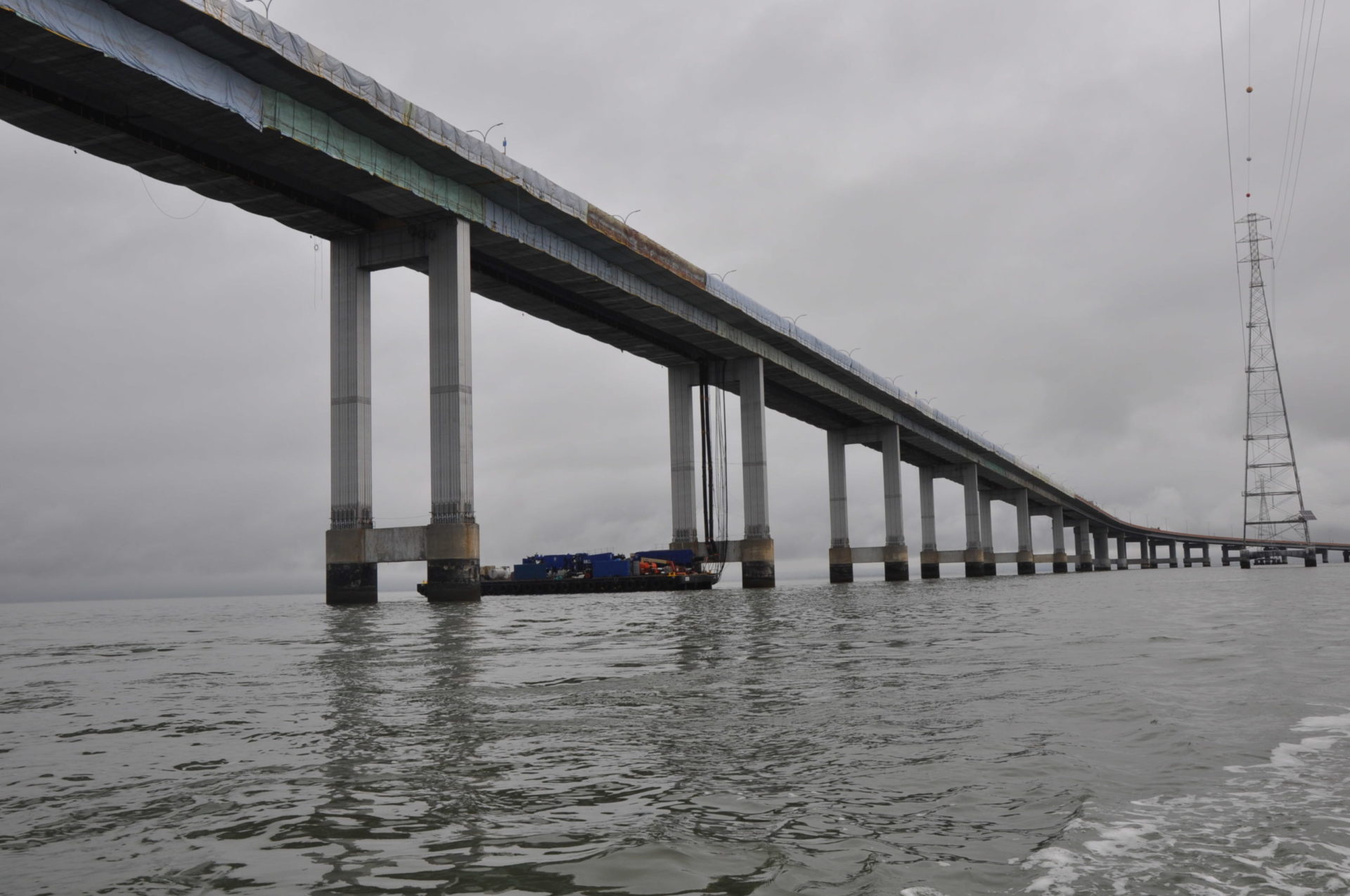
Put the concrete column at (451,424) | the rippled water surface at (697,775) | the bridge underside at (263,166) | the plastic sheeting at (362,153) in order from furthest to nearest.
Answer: the concrete column at (451,424), the plastic sheeting at (362,153), the bridge underside at (263,166), the rippled water surface at (697,775)

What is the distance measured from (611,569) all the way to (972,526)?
6935cm

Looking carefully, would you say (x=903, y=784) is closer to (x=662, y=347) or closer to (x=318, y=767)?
(x=318, y=767)

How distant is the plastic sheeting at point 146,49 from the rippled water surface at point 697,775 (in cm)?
2556

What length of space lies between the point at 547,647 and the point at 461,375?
30803mm

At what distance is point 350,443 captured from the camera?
52281mm

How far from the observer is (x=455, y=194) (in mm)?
51500

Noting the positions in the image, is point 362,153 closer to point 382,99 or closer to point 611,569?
point 382,99

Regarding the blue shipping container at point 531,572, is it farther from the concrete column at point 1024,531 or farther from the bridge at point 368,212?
the concrete column at point 1024,531

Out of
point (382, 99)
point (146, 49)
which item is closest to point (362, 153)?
point (382, 99)

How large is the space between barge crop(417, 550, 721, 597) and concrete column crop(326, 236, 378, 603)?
24.4 metres

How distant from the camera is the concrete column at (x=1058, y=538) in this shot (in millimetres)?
173250

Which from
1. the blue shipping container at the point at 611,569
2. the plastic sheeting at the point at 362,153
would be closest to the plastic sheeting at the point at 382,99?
the plastic sheeting at the point at 362,153

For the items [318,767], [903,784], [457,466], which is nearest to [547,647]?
[318,767]

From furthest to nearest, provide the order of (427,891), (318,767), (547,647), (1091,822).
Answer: (547,647), (318,767), (1091,822), (427,891)
